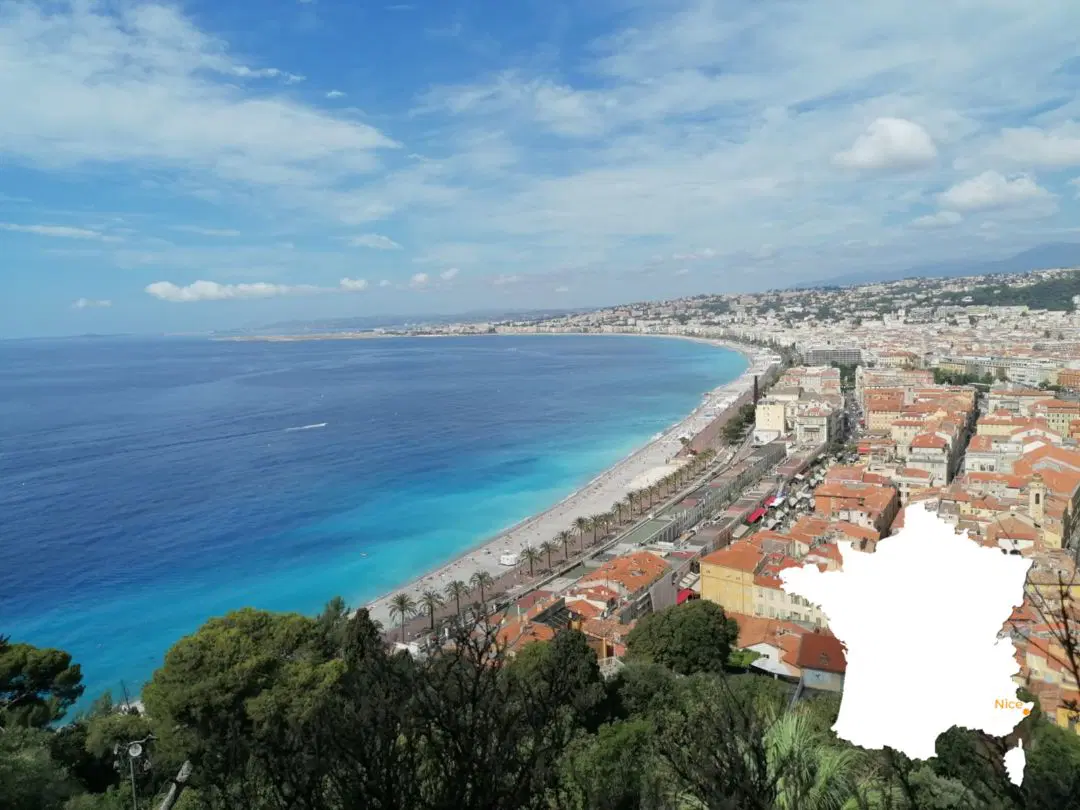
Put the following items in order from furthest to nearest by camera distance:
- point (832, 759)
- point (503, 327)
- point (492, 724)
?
point (503, 327)
point (492, 724)
point (832, 759)

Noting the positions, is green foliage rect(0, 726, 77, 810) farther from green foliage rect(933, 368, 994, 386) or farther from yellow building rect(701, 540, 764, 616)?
green foliage rect(933, 368, 994, 386)

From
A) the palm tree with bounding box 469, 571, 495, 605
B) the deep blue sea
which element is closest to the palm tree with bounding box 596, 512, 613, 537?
the deep blue sea

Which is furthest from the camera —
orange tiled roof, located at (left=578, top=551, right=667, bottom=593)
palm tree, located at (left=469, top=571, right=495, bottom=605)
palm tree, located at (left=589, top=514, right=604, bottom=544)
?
palm tree, located at (left=589, top=514, right=604, bottom=544)

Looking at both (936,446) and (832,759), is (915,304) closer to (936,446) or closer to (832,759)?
(936,446)

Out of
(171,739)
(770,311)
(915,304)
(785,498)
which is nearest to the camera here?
(171,739)

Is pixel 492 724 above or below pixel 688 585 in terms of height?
above

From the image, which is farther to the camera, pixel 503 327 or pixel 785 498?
pixel 503 327

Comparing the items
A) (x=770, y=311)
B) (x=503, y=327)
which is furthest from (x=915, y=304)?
(x=503, y=327)

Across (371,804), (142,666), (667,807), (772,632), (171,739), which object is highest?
(371,804)
